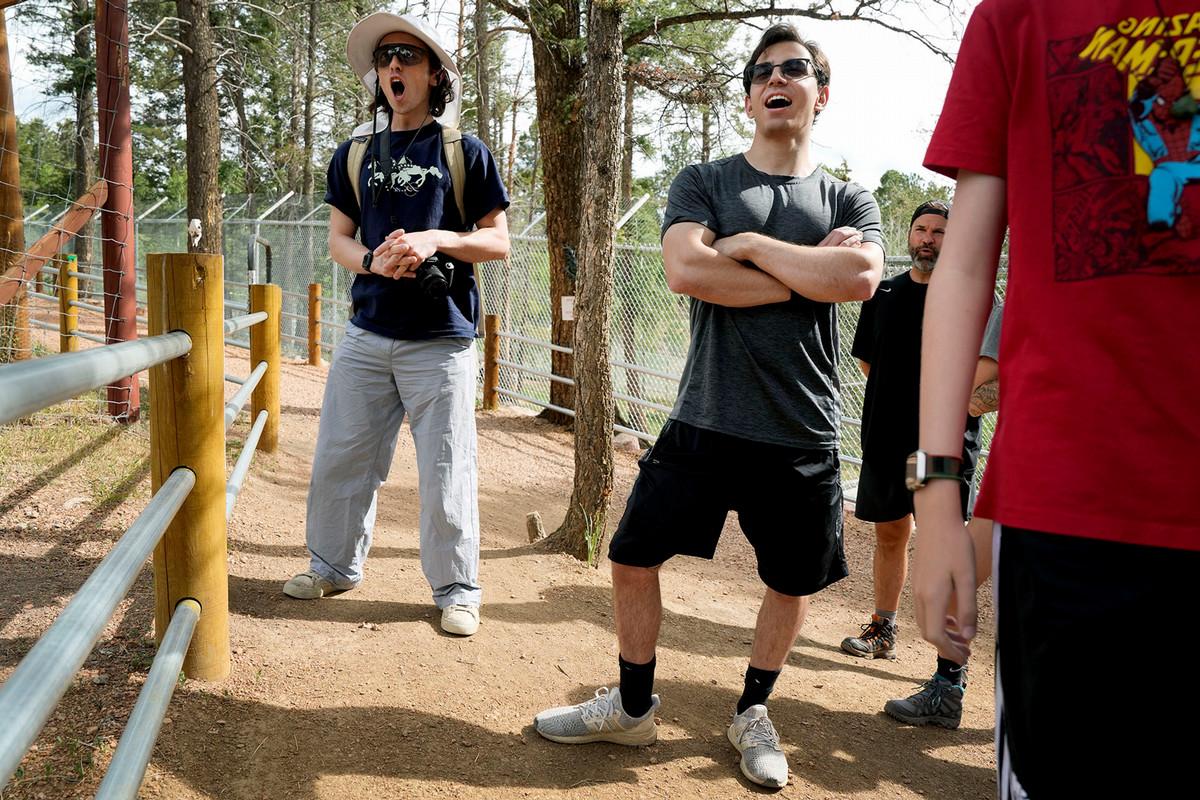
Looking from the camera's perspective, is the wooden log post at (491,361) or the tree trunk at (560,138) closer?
the tree trunk at (560,138)

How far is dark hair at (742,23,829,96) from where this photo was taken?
2729 millimetres

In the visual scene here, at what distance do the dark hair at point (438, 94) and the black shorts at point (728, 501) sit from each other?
1746 millimetres

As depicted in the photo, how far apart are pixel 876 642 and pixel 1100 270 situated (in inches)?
126

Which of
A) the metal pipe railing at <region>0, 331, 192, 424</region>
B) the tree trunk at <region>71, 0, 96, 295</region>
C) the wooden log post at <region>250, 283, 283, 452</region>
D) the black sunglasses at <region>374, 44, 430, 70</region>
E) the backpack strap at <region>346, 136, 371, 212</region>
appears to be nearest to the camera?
the metal pipe railing at <region>0, 331, 192, 424</region>

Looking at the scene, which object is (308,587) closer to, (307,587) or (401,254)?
(307,587)

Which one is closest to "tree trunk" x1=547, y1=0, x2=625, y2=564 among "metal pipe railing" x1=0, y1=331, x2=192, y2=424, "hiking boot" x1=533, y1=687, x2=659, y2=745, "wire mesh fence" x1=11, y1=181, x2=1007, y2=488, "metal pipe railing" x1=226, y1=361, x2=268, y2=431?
"metal pipe railing" x1=226, y1=361, x2=268, y2=431

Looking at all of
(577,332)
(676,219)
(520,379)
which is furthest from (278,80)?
(676,219)

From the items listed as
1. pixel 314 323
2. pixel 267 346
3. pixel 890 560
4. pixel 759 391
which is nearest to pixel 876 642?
pixel 890 560

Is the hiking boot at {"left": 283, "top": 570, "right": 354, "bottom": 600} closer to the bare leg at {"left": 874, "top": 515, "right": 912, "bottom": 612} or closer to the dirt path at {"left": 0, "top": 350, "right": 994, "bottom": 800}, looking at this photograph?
the dirt path at {"left": 0, "top": 350, "right": 994, "bottom": 800}

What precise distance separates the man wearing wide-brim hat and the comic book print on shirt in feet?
8.01

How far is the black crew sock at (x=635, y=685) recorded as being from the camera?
2715 mm

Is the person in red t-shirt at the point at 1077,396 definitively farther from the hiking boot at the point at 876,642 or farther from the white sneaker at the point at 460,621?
the hiking boot at the point at 876,642

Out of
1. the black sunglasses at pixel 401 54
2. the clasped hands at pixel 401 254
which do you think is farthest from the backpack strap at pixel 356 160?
the clasped hands at pixel 401 254

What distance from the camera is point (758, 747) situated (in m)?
2.72
